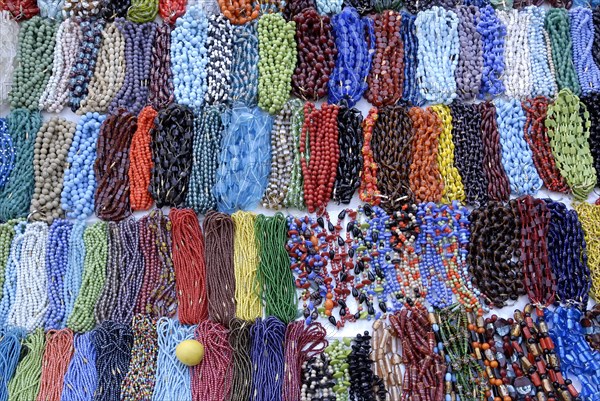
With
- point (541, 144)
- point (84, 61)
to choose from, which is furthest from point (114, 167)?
point (541, 144)

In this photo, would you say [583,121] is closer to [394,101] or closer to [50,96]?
[394,101]

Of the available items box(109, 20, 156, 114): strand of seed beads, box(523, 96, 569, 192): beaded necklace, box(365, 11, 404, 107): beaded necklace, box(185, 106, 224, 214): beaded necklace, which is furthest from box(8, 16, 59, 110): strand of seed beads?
box(523, 96, 569, 192): beaded necklace

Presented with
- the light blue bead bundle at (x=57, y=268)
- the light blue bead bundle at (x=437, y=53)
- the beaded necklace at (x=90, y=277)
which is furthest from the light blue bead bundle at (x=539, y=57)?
the light blue bead bundle at (x=57, y=268)

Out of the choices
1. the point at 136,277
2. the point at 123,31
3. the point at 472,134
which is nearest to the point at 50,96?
the point at 123,31

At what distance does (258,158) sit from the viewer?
2018 millimetres

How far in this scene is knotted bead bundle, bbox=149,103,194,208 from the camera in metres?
1.97

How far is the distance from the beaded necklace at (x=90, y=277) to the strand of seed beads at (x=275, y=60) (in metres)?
0.77

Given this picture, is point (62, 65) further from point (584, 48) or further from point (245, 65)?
point (584, 48)

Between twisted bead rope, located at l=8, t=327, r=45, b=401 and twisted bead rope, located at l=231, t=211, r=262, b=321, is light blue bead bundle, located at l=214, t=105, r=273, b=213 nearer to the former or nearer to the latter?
twisted bead rope, located at l=231, t=211, r=262, b=321

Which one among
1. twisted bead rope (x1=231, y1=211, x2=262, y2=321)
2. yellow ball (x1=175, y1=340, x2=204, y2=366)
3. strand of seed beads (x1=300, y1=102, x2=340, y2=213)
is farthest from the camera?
strand of seed beads (x1=300, y1=102, x2=340, y2=213)

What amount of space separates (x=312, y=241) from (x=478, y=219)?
0.59m

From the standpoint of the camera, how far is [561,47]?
2.19 m

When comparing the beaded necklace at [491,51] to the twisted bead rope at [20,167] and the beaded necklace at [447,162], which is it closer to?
the beaded necklace at [447,162]

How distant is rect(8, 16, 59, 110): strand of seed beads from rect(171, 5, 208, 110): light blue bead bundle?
1.68 ft
